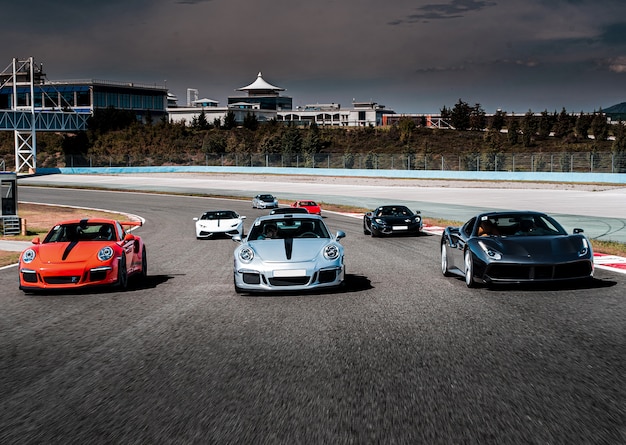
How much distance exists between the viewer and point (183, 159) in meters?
90.8

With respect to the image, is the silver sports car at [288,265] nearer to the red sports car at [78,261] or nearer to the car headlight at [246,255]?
the car headlight at [246,255]

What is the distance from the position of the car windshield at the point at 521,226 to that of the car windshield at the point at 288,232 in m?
2.59

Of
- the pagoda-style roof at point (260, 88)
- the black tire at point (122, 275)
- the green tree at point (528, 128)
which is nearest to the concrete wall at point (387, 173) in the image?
the green tree at point (528, 128)

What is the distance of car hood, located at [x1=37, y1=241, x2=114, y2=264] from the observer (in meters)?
11.7

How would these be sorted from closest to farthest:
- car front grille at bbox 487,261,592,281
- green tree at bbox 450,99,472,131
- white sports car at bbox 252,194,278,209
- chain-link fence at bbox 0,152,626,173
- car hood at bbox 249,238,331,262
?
car front grille at bbox 487,261,592,281, car hood at bbox 249,238,331,262, white sports car at bbox 252,194,278,209, chain-link fence at bbox 0,152,626,173, green tree at bbox 450,99,472,131

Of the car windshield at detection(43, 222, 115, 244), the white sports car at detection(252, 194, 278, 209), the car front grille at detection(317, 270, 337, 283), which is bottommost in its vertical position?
the white sports car at detection(252, 194, 278, 209)

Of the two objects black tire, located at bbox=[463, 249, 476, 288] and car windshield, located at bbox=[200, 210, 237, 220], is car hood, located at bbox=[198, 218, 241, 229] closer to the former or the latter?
car windshield, located at bbox=[200, 210, 237, 220]

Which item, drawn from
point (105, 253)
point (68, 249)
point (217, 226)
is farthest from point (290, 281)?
point (217, 226)

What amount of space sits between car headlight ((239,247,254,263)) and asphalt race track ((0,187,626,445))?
0.58 metres

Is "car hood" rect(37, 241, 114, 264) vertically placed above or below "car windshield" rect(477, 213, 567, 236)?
below

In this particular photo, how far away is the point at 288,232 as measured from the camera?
12797 millimetres

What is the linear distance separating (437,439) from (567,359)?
264 centimetres

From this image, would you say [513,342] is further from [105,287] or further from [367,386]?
[105,287]

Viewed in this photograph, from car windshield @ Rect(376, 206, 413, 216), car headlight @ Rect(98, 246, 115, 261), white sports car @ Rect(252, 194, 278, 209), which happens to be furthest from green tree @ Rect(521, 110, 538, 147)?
car headlight @ Rect(98, 246, 115, 261)
